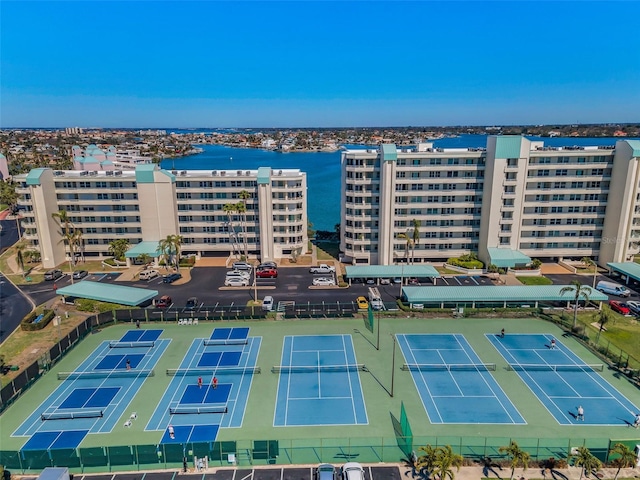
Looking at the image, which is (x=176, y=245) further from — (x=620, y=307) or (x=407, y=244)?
(x=620, y=307)

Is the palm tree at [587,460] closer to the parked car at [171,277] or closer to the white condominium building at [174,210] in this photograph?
the white condominium building at [174,210]

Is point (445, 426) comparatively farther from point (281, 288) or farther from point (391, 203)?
point (391, 203)

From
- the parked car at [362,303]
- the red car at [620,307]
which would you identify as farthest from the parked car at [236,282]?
the red car at [620,307]

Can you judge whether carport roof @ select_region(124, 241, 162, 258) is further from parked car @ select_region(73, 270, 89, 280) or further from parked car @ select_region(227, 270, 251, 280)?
parked car @ select_region(227, 270, 251, 280)

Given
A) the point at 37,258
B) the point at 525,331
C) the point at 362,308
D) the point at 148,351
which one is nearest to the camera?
the point at 148,351

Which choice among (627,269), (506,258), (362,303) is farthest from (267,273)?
(627,269)

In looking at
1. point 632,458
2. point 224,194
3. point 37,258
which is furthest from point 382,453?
point 37,258
